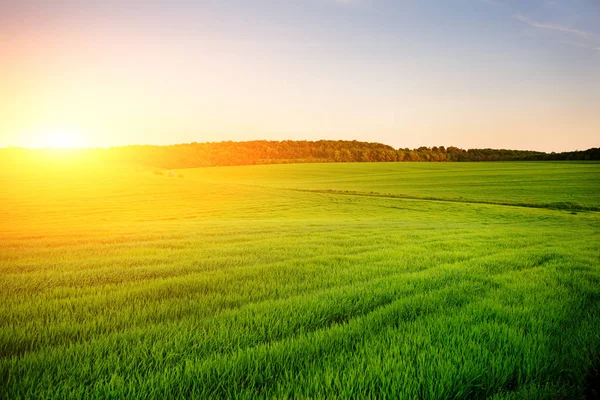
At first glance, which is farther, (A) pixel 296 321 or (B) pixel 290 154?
(B) pixel 290 154

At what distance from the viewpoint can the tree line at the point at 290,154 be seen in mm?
124125

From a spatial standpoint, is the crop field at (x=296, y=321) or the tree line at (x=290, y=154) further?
the tree line at (x=290, y=154)

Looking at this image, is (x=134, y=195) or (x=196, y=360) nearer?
(x=196, y=360)

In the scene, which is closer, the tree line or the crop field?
the crop field

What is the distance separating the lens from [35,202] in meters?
42.3

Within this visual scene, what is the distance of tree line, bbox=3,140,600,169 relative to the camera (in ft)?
407

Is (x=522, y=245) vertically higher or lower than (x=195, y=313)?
lower

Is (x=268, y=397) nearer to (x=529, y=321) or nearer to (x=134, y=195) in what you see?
(x=529, y=321)

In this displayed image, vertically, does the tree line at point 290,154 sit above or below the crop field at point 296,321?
above

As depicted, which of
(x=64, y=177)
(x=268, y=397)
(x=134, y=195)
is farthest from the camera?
(x=64, y=177)

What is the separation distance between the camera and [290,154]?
15512cm

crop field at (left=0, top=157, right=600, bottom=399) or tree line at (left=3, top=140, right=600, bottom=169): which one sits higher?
tree line at (left=3, top=140, right=600, bottom=169)

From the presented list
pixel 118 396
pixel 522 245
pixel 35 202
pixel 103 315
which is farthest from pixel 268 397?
pixel 35 202

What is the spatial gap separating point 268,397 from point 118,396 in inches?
42.8
